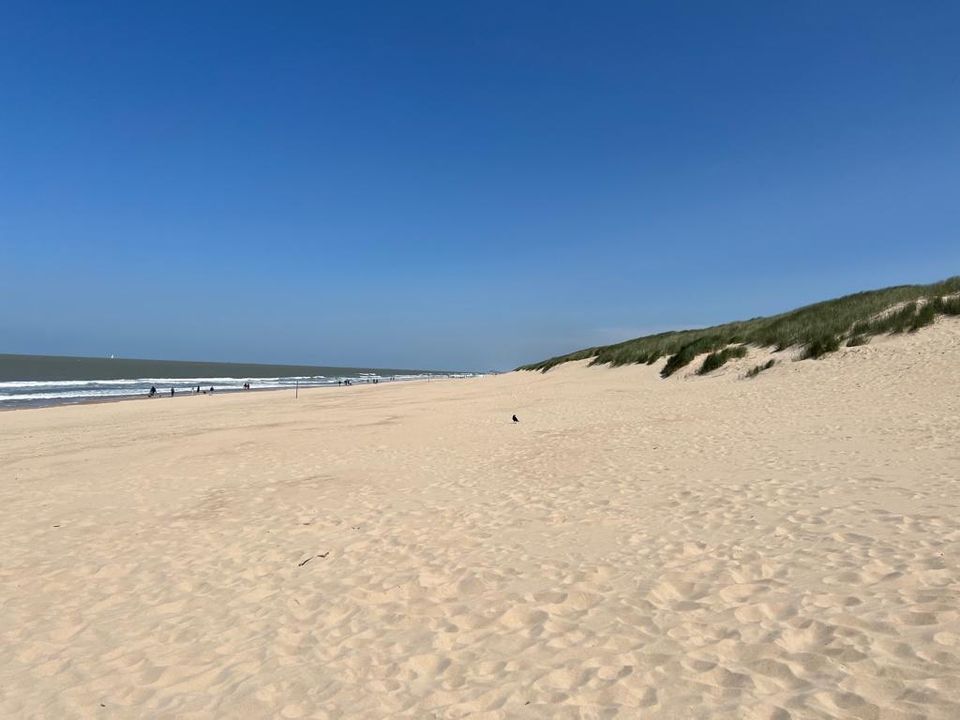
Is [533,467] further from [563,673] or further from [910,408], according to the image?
[910,408]

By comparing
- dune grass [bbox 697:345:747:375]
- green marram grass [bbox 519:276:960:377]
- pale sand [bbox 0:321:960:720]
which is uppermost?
green marram grass [bbox 519:276:960:377]

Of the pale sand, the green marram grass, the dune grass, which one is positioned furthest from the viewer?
the dune grass

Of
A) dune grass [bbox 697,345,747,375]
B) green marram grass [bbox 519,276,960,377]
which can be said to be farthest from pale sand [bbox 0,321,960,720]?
dune grass [bbox 697,345,747,375]

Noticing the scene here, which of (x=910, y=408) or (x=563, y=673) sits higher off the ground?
(x=910, y=408)

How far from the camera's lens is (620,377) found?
1193 inches

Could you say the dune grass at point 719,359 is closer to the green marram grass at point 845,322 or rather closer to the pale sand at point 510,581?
the green marram grass at point 845,322

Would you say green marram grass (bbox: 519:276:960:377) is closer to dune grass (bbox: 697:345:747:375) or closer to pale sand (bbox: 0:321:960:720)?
dune grass (bbox: 697:345:747:375)

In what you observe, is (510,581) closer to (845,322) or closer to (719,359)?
(719,359)

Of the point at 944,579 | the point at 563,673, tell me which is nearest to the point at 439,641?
the point at 563,673

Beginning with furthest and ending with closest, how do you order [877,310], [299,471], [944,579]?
[877,310]
[299,471]
[944,579]

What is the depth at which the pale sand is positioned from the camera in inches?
141

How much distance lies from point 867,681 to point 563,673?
6.08 ft

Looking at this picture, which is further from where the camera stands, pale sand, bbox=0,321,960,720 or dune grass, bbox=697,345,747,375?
dune grass, bbox=697,345,747,375

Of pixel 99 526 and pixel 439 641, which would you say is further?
pixel 99 526
